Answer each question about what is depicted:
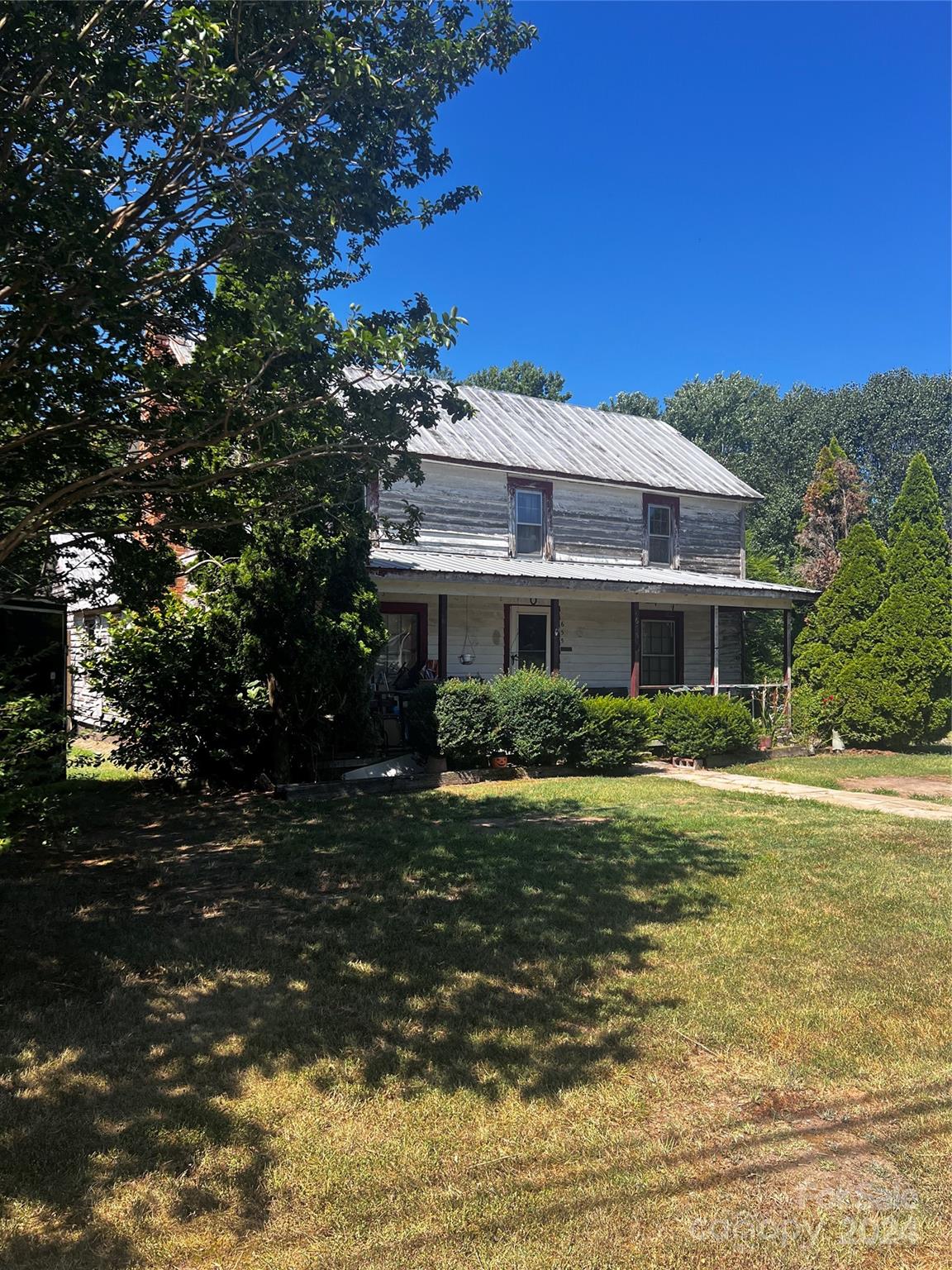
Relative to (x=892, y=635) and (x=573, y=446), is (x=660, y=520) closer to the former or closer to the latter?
(x=573, y=446)

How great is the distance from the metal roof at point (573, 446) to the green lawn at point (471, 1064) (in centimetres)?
1222

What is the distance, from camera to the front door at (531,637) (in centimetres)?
1931

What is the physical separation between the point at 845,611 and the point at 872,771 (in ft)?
17.5

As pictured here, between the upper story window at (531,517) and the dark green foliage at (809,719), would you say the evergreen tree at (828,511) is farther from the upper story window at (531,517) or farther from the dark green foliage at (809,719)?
the upper story window at (531,517)

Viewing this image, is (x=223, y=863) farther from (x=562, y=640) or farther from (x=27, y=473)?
(x=562, y=640)

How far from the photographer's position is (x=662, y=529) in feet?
70.1

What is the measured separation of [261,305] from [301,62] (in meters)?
2.61

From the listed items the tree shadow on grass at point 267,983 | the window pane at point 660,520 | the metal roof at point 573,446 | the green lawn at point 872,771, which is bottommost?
the green lawn at point 872,771

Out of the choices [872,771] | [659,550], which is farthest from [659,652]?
[872,771]

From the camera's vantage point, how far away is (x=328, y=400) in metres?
6.18

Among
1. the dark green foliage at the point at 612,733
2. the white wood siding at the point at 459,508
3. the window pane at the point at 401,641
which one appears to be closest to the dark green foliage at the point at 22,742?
the dark green foliage at the point at 612,733

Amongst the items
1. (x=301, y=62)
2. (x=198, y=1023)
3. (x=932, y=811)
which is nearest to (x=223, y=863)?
(x=198, y=1023)

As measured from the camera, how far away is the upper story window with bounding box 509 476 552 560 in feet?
62.2

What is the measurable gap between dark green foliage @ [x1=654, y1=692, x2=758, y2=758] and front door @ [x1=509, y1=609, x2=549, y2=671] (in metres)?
4.51
